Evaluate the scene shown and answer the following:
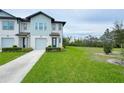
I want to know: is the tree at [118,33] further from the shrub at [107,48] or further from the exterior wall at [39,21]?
the exterior wall at [39,21]

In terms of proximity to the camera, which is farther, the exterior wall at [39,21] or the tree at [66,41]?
the tree at [66,41]

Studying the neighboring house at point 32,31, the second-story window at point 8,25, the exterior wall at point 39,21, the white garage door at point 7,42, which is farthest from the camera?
the exterior wall at point 39,21

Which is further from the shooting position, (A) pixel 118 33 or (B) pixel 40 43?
(B) pixel 40 43

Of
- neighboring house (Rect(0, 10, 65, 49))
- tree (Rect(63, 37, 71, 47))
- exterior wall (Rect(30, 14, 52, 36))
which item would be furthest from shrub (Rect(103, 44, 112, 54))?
tree (Rect(63, 37, 71, 47))

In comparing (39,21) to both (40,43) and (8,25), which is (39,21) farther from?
(8,25)

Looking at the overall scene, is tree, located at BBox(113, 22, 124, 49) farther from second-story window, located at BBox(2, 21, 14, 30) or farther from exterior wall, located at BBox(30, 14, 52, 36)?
second-story window, located at BBox(2, 21, 14, 30)

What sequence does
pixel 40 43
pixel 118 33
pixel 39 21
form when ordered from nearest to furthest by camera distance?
pixel 118 33
pixel 39 21
pixel 40 43

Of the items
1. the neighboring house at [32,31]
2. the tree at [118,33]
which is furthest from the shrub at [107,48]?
the neighboring house at [32,31]

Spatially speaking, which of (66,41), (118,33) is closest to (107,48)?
(118,33)

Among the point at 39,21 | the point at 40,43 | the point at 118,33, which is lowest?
the point at 40,43

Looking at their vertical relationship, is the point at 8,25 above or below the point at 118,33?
above

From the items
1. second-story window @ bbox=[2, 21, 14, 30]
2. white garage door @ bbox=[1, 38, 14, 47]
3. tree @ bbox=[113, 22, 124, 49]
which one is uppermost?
second-story window @ bbox=[2, 21, 14, 30]

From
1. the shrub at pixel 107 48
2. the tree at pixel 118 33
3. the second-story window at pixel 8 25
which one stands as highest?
the second-story window at pixel 8 25
